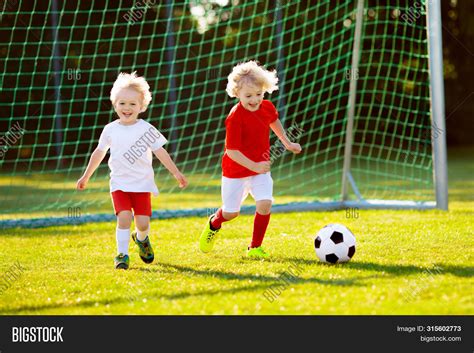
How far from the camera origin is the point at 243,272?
420cm

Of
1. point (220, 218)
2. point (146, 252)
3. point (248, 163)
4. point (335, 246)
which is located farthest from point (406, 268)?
point (146, 252)

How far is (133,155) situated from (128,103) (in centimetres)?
31

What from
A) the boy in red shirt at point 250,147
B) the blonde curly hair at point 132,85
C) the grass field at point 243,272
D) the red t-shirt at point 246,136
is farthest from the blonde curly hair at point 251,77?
Result: the grass field at point 243,272

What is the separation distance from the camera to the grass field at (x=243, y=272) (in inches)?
134

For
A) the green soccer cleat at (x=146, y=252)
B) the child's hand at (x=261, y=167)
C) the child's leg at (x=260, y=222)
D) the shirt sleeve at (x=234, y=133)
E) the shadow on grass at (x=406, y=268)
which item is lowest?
the shadow on grass at (x=406, y=268)

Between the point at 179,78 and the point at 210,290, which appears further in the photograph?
the point at 179,78

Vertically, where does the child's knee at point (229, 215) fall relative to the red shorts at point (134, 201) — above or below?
above

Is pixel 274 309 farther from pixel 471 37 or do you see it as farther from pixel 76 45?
pixel 471 37

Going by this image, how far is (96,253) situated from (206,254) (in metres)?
0.78

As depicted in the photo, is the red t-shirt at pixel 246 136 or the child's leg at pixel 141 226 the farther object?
the red t-shirt at pixel 246 136

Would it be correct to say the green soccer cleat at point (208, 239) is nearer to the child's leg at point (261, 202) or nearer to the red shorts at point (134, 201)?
the child's leg at point (261, 202)

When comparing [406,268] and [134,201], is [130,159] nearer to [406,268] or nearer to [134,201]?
[134,201]

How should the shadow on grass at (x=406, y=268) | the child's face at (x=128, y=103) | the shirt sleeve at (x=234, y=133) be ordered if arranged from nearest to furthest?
the shadow on grass at (x=406, y=268) → the child's face at (x=128, y=103) → the shirt sleeve at (x=234, y=133)

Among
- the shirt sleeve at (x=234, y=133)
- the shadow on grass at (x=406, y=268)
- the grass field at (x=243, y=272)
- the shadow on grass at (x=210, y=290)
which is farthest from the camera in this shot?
the shirt sleeve at (x=234, y=133)
